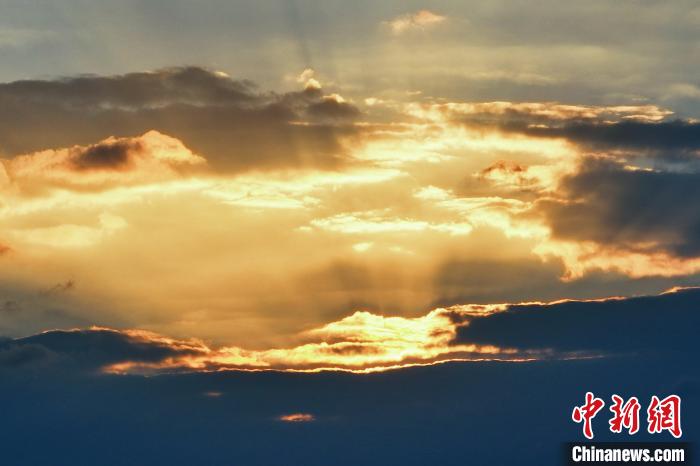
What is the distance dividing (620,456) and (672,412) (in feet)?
38.9

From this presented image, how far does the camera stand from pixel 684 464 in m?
166

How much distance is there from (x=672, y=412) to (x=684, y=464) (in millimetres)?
8153

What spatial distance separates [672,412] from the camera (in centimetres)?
16662

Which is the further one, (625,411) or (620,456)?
(625,411)

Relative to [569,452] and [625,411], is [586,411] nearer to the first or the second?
[569,452]

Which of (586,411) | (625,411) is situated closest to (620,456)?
(586,411)

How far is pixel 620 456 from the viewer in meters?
162

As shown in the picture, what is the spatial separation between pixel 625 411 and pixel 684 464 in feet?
77.5

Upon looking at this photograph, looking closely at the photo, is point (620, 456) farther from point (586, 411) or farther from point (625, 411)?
point (625, 411)

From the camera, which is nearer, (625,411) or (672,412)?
(672,412)

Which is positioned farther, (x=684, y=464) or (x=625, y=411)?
(x=625, y=411)

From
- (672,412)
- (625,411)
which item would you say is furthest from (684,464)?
(625,411)

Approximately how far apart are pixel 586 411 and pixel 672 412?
13.2 m

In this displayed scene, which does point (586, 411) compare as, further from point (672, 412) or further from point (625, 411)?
point (625, 411)
